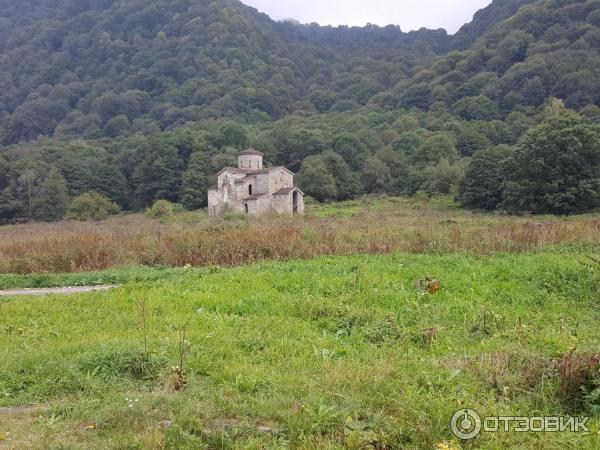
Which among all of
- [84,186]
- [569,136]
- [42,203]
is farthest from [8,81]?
[569,136]

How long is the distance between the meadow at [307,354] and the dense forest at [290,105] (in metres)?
30.1

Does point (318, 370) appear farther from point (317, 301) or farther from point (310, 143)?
point (310, 143)

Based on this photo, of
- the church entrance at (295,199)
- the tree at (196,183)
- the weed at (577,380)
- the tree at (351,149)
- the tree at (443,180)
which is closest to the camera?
the weed at (577,380)

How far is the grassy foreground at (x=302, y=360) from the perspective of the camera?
15.5 feet

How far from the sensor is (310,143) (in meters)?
73.2

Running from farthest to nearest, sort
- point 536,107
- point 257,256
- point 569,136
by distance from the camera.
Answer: point 536,107 < point 569,136 < point 257,256

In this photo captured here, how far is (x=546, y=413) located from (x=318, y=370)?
Result: 106 inches

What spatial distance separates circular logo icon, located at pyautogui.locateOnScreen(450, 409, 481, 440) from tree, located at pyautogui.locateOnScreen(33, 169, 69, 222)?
5980 cm

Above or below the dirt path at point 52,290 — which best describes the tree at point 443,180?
above

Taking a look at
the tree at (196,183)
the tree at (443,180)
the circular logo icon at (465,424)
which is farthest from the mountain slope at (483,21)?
the circular logo icon at (465,424)

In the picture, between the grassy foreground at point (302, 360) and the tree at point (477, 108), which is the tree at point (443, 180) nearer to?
the tree at point (477, 108)

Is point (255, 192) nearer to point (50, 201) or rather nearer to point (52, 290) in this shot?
point (50, 201)

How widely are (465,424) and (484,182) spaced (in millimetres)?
41279

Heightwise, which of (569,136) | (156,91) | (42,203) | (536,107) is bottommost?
(42,203)
